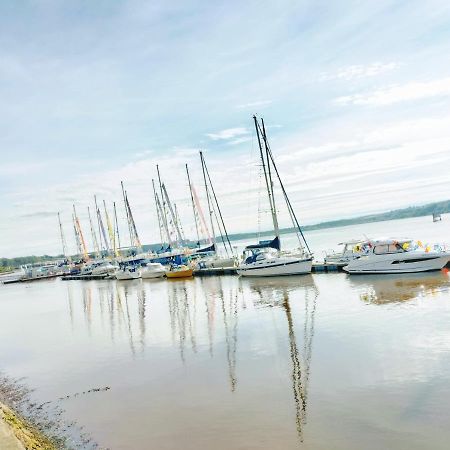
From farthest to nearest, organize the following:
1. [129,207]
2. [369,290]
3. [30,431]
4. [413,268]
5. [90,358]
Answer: [129,207]
[413,268]
[369,290]
[90,358]
[30,431]

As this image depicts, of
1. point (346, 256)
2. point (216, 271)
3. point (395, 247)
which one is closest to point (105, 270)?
point (216, 271)

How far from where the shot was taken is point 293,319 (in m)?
25.4

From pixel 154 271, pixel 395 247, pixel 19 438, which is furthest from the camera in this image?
pixel 154 271

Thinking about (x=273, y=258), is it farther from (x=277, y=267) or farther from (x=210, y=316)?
(x=210, y=316)

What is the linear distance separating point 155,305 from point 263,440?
89.3 ft

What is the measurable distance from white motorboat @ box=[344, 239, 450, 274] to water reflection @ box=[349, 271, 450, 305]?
887 mm

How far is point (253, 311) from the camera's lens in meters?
29.7

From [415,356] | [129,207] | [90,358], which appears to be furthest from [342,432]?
[129,207]

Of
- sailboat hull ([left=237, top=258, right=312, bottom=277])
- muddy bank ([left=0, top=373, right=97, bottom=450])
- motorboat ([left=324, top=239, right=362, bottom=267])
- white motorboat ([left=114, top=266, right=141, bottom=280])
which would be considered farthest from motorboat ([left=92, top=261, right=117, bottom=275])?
muddy bank ([left=0, top=373, right=97, bottom=450])

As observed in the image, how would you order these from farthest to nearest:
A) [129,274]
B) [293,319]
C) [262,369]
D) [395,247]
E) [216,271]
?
[129,274], [216,271], [395,247], [293,319], [262,369]

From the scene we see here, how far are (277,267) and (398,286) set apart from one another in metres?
16.1

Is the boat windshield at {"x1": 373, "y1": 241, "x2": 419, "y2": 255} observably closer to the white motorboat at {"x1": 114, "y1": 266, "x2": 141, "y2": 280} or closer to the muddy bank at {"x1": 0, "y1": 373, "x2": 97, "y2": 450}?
the muddy bank at {"x1": 0, "y1": 373, "x2": 97, "y2": 450}

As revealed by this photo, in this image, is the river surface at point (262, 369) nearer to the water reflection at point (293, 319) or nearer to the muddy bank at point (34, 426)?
the water reflection at point (293, 319)

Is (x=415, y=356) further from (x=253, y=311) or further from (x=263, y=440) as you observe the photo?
(x=253, y=311)
